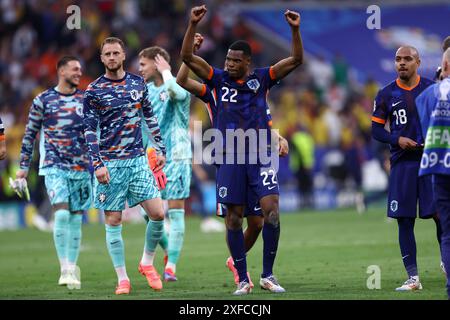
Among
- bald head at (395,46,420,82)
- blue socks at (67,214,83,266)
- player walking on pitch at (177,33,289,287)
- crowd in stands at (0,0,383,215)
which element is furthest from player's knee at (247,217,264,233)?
crowd in stands at (0,0,383,215)

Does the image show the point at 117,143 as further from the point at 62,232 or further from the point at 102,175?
the point at 62,232

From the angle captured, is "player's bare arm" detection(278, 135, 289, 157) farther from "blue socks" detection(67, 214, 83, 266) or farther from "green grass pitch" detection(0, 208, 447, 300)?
"blue socks" detection(67, 214, 83, 266)

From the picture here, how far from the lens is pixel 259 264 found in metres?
15.6

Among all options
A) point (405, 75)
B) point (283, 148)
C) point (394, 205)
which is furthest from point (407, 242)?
point (405, 75)

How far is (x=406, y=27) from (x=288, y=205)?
28.1 feet

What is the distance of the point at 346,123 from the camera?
107 feet

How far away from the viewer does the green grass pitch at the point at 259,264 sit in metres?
12.0

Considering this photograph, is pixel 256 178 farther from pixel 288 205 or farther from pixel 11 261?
pixel 288 205

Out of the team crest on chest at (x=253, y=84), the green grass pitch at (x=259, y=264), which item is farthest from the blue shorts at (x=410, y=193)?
the team crest on chest at (x=253, y=84)

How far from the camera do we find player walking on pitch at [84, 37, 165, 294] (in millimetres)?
12273

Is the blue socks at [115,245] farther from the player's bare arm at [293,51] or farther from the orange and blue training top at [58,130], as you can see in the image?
the player's bare arm at [293,51]

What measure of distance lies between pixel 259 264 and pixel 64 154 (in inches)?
135

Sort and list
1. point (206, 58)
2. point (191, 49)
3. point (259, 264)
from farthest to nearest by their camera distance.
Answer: point (206, 58)
point (259, 264)
point (191, 49)
